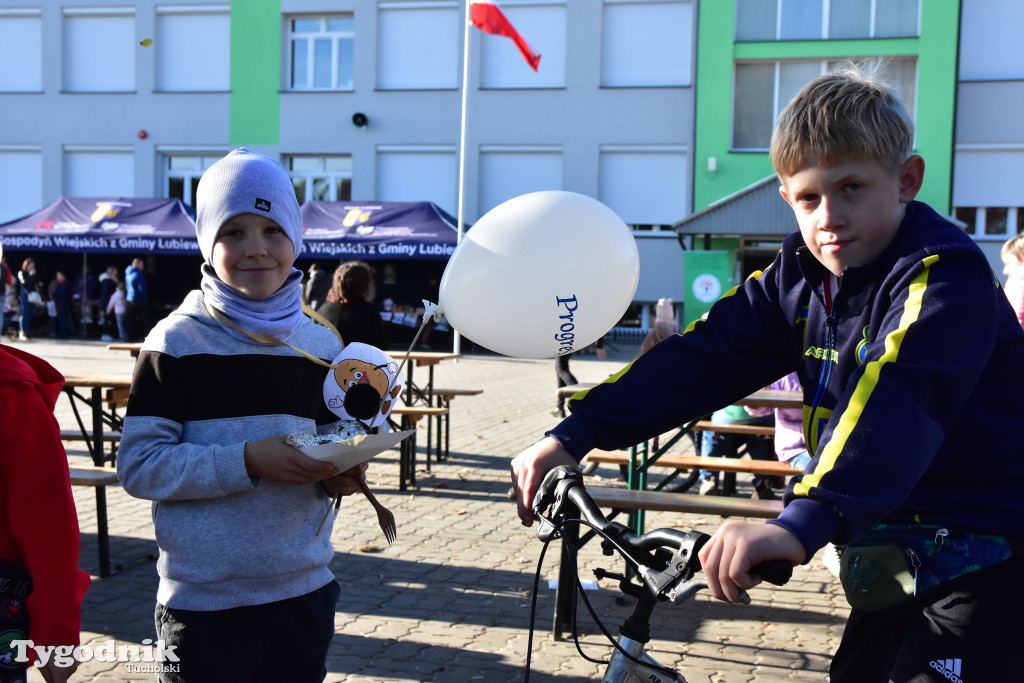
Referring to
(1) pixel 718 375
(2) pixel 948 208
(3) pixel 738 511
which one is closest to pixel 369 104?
(2) pixel 948 208

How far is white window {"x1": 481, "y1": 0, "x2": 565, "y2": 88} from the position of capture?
76.5 feet

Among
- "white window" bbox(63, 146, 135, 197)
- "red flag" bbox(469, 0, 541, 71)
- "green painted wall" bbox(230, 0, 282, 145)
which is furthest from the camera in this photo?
"white window" bbox(63, 146, 135, 197)

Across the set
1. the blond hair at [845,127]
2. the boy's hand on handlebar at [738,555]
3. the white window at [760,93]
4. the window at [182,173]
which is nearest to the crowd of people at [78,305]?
the window at [182,173]

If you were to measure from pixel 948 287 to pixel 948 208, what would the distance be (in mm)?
22473

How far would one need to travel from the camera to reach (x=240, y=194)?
2.33 m

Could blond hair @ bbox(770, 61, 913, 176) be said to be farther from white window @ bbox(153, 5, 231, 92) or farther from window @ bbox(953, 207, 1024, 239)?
white window @ bbox(153, 5, 231, 92)

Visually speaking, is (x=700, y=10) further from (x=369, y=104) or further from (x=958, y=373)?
(x=958, y=373)

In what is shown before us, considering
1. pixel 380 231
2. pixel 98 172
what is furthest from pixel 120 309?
pixel 380 231

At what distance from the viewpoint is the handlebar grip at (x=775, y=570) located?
1225 millimetres

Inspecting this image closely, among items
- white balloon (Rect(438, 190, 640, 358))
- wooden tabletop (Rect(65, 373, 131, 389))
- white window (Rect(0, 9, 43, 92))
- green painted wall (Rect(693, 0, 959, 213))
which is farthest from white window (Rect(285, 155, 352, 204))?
white balloon (Rect(438, 190, 640, 358))

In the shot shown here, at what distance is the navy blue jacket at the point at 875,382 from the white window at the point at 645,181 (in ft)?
69.6

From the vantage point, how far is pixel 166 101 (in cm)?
2483

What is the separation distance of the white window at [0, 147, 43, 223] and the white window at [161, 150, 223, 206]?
11.9 ft

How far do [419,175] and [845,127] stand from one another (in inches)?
908
